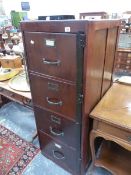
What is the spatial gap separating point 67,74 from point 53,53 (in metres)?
0.13

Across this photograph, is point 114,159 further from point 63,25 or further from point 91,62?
point 63,25

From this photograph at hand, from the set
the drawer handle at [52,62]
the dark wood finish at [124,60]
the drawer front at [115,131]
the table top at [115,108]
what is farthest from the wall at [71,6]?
the drawer front at [115,131]

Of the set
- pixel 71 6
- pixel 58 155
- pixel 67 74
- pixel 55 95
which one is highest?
pixel 71 6

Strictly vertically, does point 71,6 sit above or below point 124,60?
above

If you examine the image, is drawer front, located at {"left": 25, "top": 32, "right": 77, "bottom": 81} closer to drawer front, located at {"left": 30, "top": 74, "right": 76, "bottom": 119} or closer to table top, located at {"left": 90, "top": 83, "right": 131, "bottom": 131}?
drawer front, located at {"left": 30, "top": 74, "right": 76, "bottom": 119}

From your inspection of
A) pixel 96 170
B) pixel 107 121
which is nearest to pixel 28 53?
pixel 107 121

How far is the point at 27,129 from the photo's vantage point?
174cm

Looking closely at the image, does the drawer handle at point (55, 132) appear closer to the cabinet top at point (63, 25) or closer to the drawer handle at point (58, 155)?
the drawer handle at point (58, 155)

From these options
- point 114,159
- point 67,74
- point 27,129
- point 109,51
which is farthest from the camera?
point 27,129

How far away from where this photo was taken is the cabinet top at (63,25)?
63cm

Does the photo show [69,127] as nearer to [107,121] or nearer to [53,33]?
[107,121]

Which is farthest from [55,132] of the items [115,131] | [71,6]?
[71,6]

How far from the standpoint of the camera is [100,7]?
3109 millimetres

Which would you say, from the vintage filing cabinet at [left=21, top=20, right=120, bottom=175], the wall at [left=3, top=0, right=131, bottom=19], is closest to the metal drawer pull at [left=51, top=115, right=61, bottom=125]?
the vintage filing cabinet at [left=21, top=20, right=120, bottom=175]
